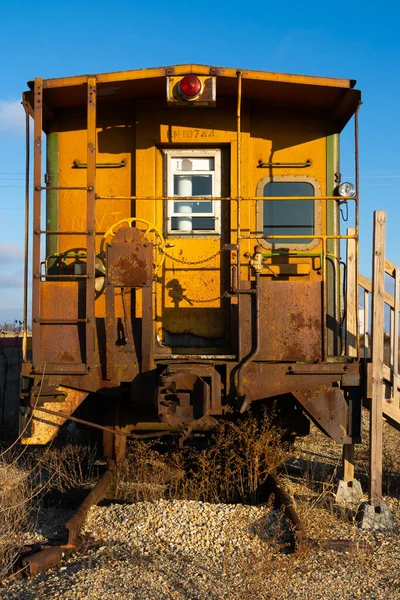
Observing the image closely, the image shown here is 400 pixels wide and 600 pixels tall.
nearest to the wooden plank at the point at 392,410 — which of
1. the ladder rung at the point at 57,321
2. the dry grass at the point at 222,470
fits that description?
the dry grass at the point at 222,470

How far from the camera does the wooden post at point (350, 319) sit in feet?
24.1

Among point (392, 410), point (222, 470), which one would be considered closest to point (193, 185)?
point (222, 470)

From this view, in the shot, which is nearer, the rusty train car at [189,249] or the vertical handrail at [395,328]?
the rusty train car at [189,249]

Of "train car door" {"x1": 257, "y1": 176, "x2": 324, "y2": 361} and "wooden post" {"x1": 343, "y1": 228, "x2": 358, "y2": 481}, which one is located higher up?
"train car door" {"x1": 257, "y1": 176, "x2": 324, "y2": 361}

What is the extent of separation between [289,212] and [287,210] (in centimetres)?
3

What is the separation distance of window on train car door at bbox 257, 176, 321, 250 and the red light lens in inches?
50.0

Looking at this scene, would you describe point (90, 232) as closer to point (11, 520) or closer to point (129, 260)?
point (129, 260)

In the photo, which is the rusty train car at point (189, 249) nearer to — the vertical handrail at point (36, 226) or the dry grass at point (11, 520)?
the vertical handrail at point (36, 226)

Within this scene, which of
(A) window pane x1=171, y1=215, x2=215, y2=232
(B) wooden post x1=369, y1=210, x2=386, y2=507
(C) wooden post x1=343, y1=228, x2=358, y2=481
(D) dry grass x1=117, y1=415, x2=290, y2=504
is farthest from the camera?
(A) window pane x1=171, y1=215, x2=215, y2=232

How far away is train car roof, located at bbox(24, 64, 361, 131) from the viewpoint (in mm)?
6906

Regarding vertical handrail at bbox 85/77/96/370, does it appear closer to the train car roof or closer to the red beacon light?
the train car roof

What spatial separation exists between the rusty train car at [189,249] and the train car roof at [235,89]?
0.02m

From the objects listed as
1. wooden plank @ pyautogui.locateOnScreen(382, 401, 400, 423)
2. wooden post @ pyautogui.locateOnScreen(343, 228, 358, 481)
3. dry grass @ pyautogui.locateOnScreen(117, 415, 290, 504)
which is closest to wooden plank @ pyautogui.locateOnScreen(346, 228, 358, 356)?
wooden post @ pyautogui.locateOnScreen(343, 228, 358, 481)

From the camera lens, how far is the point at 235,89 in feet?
23.9
